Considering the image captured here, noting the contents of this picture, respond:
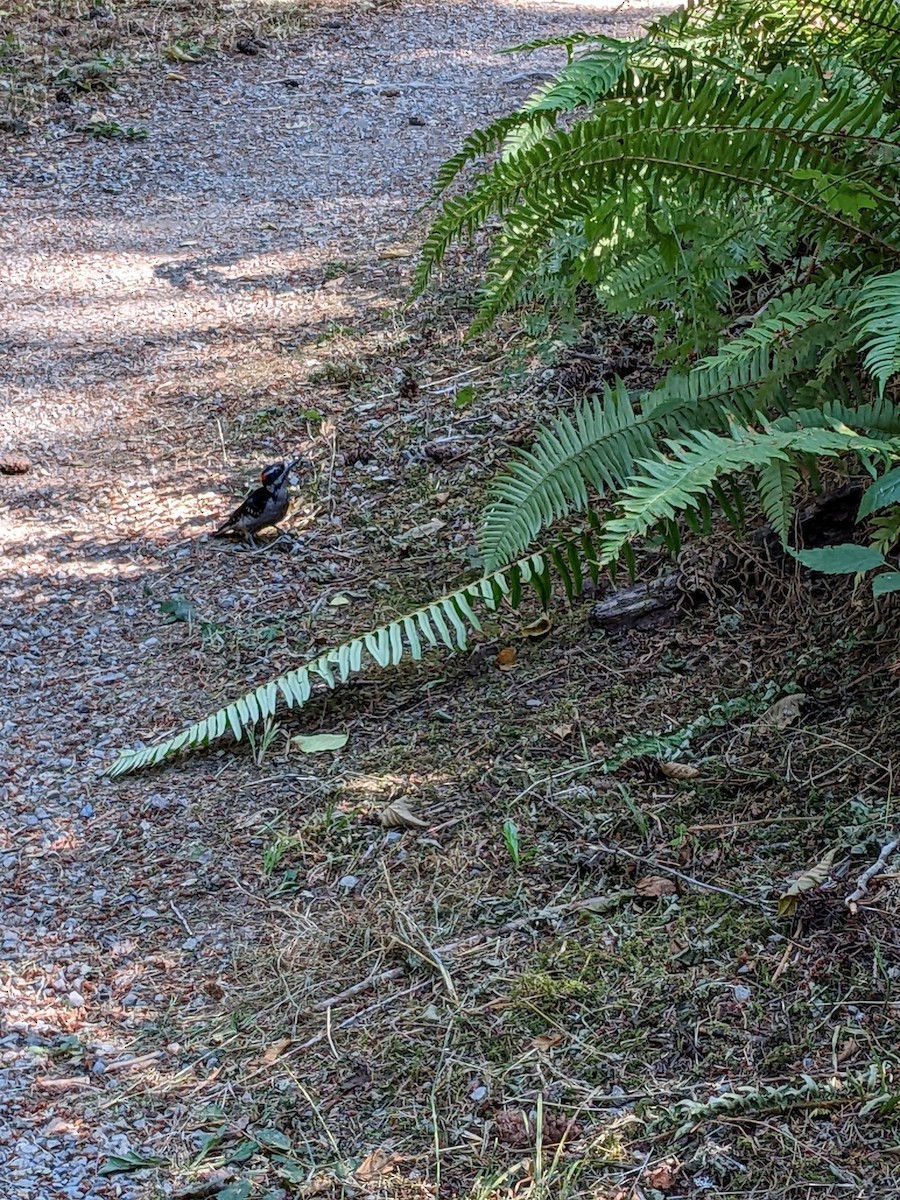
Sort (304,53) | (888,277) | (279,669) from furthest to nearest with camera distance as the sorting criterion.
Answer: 1. (304,53)
2. (279,669)
3. (888,277)

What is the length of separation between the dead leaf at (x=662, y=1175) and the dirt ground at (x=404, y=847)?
0.5 inches

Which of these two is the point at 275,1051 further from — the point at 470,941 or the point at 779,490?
the point at 779,490

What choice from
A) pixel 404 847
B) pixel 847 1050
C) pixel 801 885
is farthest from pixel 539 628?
pixel 847 1050

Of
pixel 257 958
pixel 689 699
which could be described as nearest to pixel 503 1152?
pixel 257 958

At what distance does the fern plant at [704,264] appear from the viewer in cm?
201

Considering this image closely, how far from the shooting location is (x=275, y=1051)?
5.98ft

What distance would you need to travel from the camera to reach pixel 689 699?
7.38 feet

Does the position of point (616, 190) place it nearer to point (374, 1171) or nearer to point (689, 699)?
point (689, 699)

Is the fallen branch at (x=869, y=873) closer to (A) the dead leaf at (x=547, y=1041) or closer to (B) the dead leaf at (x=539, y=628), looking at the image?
(A) the dead leaf at (x=547, y=1041)

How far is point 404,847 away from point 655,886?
0.47 m

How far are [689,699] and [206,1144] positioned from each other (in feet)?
3.75

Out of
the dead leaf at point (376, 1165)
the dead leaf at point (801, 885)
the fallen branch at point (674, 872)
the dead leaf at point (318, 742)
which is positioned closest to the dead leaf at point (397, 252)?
the dead leaf at point (318, 742)

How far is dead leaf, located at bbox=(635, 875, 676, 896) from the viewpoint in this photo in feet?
6.22

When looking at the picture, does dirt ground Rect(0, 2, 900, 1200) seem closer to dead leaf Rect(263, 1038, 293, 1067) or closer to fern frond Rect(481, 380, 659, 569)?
dead leaf Rect(263, 1038, 293, 1067)
